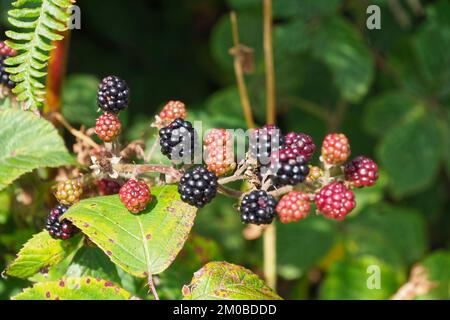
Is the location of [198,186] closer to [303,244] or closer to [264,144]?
[264,144]

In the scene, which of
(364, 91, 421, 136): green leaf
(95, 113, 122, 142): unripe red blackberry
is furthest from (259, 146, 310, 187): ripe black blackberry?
(364, 91, 421, 136): green leaf

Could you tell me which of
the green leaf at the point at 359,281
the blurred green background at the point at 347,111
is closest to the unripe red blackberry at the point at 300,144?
the blurred green background at the point at 347,111

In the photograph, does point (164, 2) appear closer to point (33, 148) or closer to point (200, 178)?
point (33, 148)

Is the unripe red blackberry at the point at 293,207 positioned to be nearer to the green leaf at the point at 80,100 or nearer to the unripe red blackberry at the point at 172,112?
the unripe red blackberry at the point at 172,112

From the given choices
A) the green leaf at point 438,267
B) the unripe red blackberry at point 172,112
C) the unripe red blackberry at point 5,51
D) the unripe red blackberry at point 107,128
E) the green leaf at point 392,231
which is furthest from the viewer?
the green leaf at point 392,231

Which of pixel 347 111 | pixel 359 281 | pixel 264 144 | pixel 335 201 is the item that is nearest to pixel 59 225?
pixel 264 144

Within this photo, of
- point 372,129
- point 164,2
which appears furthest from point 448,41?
point 164,2

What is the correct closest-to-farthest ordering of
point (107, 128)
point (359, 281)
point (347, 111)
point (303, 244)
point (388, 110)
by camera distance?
point (107, 128)
point (359, 281)
point (303, 244)
point (388, 110)
point (347, 111)

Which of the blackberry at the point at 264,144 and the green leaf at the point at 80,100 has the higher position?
the green leaf at the point at 80,100
